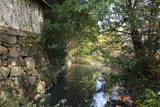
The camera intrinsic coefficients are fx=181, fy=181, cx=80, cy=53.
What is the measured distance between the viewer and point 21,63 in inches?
250

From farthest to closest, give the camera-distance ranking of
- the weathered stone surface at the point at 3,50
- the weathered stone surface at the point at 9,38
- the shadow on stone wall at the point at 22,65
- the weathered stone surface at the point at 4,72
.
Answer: the weathered stone surface at the point at 9,38, the shadow on stone wall at the point at 22,65, the weathered stone surface at the point at 3,50, the weathered stone surface at the point at 4,72

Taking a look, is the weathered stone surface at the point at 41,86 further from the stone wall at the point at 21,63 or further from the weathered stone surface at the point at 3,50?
the weathered stone surface at the point at 3,50

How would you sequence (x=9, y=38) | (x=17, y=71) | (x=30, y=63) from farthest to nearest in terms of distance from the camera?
(x=30, y=63)
(x=17, y=71)
(x=9, y=38)

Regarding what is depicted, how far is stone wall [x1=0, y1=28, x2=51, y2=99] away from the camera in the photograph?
17.7 ft

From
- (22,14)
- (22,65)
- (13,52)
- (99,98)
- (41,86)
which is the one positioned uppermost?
(22,14)

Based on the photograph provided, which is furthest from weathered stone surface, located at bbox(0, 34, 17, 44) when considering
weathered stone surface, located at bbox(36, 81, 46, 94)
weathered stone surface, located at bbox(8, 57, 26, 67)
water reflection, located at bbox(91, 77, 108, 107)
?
water reflection, located at bbox(91, 77, 108, 107)

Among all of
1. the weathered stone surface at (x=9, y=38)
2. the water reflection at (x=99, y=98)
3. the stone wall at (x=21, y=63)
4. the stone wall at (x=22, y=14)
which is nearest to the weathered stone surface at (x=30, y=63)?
the stone wall at (x=21, y=63)

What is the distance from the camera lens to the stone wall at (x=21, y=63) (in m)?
5.39

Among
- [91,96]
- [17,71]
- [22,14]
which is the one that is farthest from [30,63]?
[91,96]

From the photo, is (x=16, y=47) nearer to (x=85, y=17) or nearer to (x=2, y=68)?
(x=2, y=68)

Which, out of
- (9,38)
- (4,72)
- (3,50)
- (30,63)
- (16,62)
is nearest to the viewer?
(4,72)

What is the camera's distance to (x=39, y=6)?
29.9ft

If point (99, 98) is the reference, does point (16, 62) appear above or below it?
above

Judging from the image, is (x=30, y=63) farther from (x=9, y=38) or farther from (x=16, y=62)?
(x=9, y=38)
